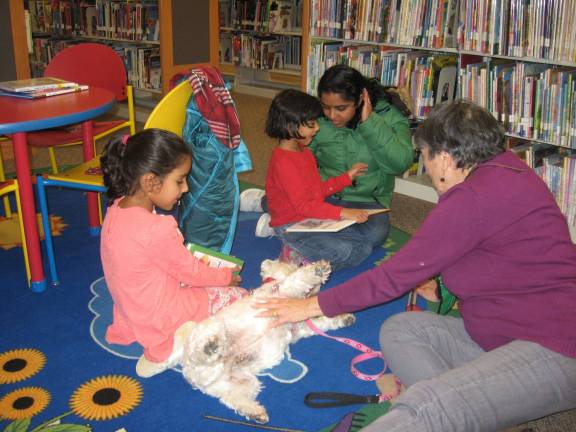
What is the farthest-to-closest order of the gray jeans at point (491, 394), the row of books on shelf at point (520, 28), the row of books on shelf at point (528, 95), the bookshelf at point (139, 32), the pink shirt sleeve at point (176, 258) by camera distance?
the bookshelf at point (139, 32) < the row of books on shelf at point (528, 95) < the row of books on shelf at point (520, 28) < the pink shirt sleeve at point (176, 258) < the gray jeans at point (491, 394)

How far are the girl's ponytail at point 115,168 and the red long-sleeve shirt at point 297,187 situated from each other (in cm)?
83

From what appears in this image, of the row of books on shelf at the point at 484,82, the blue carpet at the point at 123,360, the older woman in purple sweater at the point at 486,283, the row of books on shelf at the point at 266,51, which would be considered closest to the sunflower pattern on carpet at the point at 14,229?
the blue carpet at the point at 123,360

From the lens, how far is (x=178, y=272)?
191 cm

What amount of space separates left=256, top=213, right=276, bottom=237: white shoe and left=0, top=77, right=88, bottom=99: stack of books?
1052mm

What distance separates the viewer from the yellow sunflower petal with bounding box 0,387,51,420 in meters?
1.72

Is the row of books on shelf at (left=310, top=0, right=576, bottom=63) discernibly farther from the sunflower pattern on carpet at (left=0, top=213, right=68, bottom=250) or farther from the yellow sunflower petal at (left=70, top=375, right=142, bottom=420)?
the yellow sunflower petal at (left=70, top=375, right=142, bottom=420)

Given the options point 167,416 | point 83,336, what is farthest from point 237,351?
point 83,336

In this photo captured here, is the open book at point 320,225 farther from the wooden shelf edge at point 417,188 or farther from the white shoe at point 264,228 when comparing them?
the wooden shelf edge at point 417,188

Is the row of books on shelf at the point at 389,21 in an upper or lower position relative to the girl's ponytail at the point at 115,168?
upper

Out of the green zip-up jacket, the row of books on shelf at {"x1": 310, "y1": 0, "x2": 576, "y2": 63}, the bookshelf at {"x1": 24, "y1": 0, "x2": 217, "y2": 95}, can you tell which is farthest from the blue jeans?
the bookshelf at {"x1": 24, "y1": 0, "x2": 217, "y2": 95}

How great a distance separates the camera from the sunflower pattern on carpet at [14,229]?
9.33 feet

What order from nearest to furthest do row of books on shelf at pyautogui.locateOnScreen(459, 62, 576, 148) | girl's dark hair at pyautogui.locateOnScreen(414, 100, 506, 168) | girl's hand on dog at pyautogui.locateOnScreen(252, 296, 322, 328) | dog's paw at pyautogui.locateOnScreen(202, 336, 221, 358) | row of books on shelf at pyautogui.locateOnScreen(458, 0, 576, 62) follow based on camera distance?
girl's dark hair at pyautogui.locateOnScreen(414, 100, 506, 168) < girl's hand on dog at pyautogui.locateOnScreen(252, 296, 322, 328) < dog's paw at pyautogui.locateOnScreen(202, 336, 221, 358) < row of books on shelf at pyautogui.locateOnScreen(458, 0, 576, 62) < row of books on shelf at pyautogui.locateOnScreen(459, 62, 576, 148)

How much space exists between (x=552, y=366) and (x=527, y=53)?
2.14 metres

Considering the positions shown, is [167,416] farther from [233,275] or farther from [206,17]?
[206,17]
